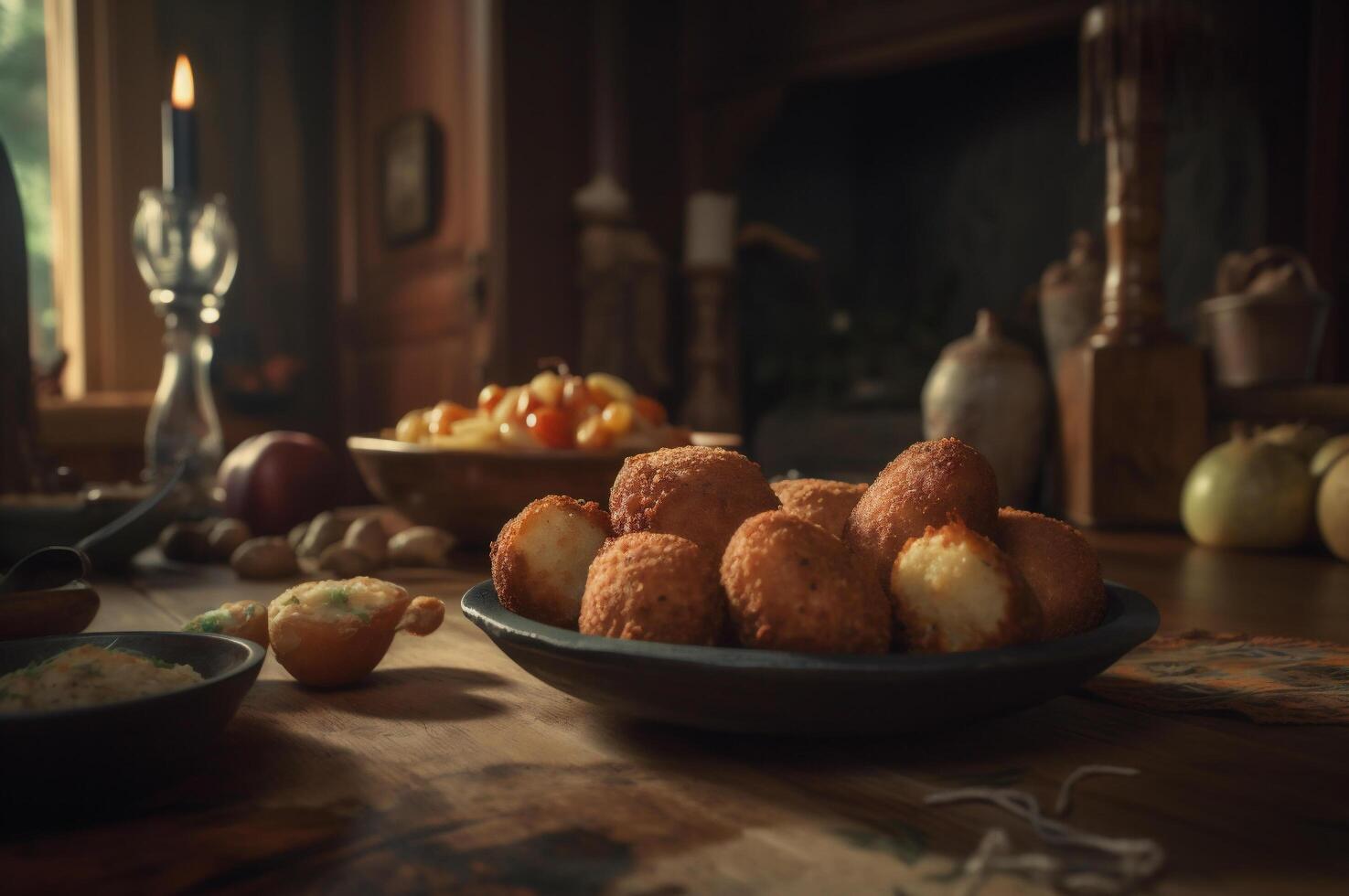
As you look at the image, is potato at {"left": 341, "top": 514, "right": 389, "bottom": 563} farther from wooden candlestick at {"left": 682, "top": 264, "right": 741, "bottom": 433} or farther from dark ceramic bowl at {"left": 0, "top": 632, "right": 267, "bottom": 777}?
wooden candlestick at {"left": 682, "top": 264, "right": 741, "bottom": 433}

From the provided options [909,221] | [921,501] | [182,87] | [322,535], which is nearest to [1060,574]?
[921,501]

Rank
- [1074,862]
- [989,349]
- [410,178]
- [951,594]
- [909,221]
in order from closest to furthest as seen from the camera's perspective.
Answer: [1074,862]
[951,594]
[989,349]
[410,178]
[909,221]

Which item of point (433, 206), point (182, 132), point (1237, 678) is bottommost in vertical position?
point (1237, 678)

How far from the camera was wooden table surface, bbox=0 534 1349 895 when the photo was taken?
0.32 metres

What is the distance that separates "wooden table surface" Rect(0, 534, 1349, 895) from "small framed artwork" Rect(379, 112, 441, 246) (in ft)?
12.1

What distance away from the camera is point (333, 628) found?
1.80ft

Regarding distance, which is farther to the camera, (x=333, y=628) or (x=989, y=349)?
(x=989, y=349)

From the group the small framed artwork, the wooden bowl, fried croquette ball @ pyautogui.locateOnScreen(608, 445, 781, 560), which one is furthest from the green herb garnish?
the small framed artwork

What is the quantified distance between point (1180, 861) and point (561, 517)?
0.98 ft

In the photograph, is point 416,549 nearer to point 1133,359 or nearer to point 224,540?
point 224,540

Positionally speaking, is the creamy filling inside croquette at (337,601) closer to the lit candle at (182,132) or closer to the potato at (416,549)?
the potato at (416,549)

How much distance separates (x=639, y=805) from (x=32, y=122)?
4.55 meters

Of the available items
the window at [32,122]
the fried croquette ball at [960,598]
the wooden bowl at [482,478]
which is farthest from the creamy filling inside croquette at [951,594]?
the window at [32,122]

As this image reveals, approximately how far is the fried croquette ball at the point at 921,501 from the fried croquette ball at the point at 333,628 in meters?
0.26
